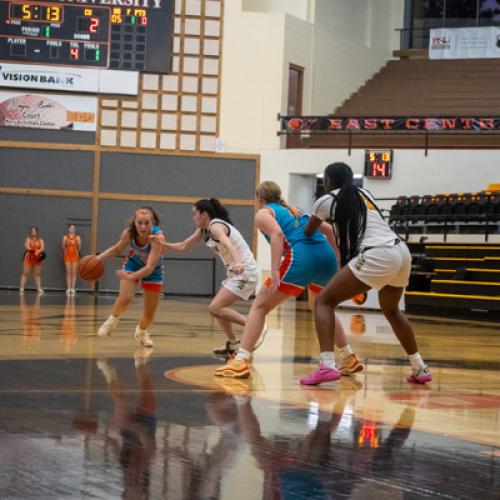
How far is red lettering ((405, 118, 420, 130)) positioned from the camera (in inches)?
1100

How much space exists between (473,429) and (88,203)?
24.6 m

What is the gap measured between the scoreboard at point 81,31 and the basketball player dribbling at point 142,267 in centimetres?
1723

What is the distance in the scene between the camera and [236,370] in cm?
866

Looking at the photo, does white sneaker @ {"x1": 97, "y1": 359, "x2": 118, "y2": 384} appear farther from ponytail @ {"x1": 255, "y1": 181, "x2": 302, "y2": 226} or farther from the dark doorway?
the dark doorway

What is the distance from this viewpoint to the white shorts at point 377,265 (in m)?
8.29

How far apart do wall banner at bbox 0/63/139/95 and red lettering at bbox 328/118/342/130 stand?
5.32m

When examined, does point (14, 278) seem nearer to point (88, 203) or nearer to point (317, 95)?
point (88, 203)

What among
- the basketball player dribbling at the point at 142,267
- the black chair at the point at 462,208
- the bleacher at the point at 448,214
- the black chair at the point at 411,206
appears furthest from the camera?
the black chair at the point at 411,206

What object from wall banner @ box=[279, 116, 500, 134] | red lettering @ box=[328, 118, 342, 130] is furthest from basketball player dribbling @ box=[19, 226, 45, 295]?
red lettering @ box=[328, 118, 342, 130]

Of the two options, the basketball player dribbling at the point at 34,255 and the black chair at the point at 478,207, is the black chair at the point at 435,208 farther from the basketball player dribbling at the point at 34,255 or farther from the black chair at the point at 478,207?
the basketball player dribbling at the point at 34,255

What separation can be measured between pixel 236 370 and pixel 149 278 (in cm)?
349

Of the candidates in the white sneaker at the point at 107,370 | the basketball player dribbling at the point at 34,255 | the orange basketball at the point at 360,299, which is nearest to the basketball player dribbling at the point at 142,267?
the white sneaker at the point at 107,370

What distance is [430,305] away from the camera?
21938 millimetres

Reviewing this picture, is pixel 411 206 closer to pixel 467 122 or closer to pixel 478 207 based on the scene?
pixel 478 207
